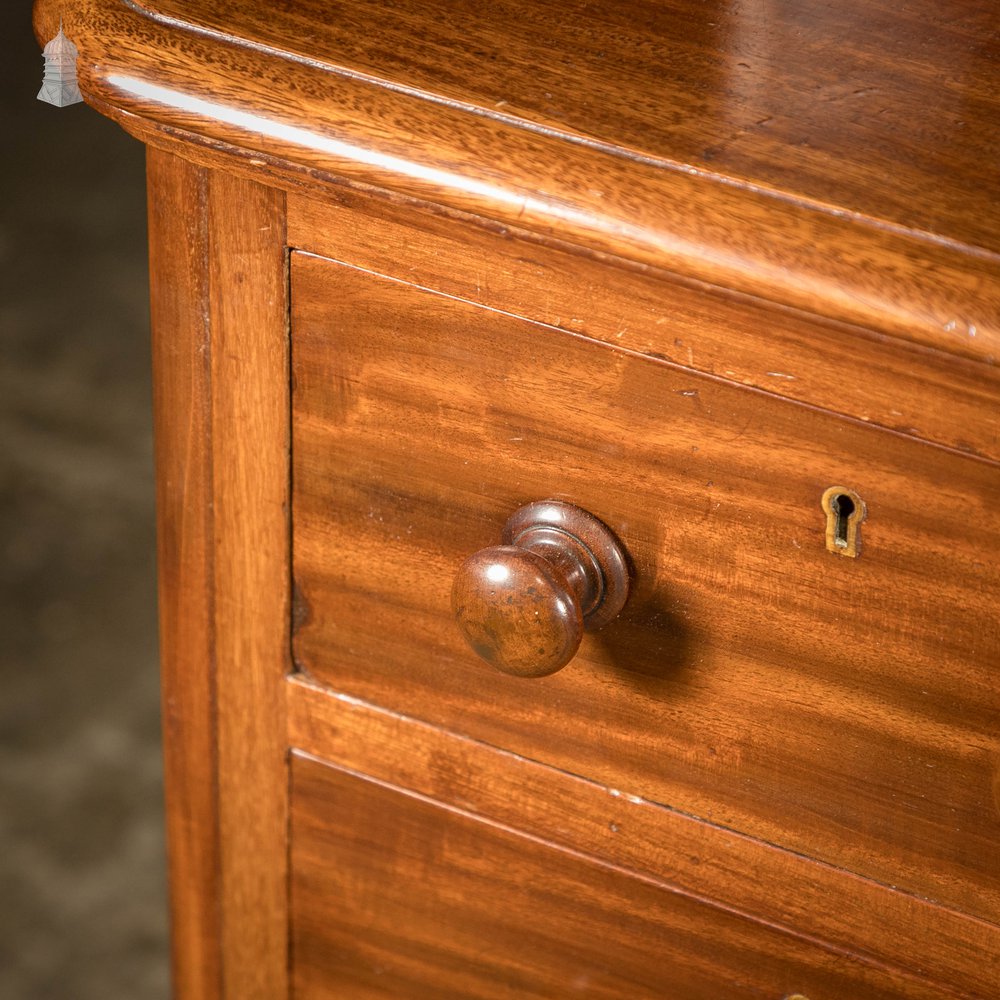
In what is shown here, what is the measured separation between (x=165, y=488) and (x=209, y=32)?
0.20 meters

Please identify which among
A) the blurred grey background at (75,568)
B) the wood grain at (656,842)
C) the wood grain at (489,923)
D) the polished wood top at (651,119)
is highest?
the polished wood top at (651,119)

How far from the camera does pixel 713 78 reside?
0.55m

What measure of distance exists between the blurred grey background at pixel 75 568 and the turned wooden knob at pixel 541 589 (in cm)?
90

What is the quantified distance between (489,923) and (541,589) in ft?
0.73

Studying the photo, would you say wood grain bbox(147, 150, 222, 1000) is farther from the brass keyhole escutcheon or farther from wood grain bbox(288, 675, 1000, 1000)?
the brass keyhole escutcheon

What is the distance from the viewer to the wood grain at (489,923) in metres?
0.66

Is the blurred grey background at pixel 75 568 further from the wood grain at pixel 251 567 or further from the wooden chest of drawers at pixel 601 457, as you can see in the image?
the wooden chest of drawers at pixel 601 457

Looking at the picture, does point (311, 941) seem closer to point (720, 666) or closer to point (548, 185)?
point (720, 666)

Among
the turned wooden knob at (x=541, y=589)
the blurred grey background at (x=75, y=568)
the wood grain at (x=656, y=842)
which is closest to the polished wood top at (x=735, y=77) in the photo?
the turned wooden knob at (x=541, y=589)

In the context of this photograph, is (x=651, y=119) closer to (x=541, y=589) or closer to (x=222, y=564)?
(x=541, y=589)

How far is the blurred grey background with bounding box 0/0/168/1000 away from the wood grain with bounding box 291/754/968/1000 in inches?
26.4

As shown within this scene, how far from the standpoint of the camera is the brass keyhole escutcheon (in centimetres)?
53

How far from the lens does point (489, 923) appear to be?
2.33 ft

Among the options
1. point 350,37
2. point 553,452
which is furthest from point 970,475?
point 350,37
